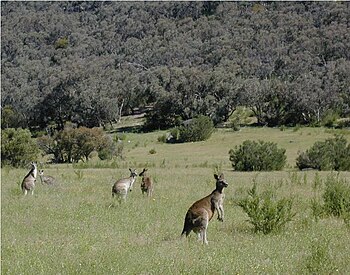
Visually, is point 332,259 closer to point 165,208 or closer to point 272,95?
point 165,208

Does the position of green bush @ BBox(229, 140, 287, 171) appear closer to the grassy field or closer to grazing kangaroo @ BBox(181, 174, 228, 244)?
the grassy field

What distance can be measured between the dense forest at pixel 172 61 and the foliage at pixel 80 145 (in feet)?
81.4

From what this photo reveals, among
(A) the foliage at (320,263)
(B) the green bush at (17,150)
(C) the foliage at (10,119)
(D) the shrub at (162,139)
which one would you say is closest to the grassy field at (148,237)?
(A) the foliage at (320,263)

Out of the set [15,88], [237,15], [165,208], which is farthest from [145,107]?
[165,208]

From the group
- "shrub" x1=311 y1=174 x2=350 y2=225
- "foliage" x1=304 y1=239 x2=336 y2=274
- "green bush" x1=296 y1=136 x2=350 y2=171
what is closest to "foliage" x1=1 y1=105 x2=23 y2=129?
"green bush" x1=296 y1=136 x2=350 y2=171

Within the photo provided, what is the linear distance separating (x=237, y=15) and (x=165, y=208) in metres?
129

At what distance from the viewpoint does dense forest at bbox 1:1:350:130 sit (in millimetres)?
71375

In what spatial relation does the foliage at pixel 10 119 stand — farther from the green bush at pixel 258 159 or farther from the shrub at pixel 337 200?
the shrub at pixel 337 200

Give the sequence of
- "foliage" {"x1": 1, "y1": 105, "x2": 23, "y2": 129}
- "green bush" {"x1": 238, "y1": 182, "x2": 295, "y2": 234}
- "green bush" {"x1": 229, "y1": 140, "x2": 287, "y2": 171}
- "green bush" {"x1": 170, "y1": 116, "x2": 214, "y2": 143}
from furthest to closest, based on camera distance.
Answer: "foliage" {"x1": 1, "y1": 105, "x2": 23, "y2": 129}, "green bush" {"x1": 170, "y1": 116, "x2": 214, "y2": 143}, "green bush" {"x1": 229, "y1": 140, "x2": 287, "y2": 171}, "green bush" {"x1": 238, "y1": 182, "x2": 295, "y2": 234}

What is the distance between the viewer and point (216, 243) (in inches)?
428

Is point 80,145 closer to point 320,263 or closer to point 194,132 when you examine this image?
point 194,132

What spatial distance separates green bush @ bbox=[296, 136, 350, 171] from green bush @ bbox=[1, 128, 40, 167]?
1791 centimetres

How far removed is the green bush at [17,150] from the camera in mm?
37844

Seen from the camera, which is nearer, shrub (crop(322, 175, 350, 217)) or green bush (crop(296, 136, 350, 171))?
shrub (crop(322, 175, 350, 217))
